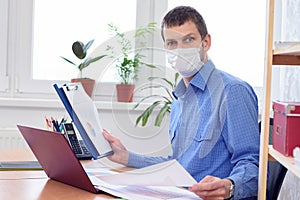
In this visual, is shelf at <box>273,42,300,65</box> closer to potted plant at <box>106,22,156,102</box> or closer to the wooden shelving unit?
the wooden shelving unit

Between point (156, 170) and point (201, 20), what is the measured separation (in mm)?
536

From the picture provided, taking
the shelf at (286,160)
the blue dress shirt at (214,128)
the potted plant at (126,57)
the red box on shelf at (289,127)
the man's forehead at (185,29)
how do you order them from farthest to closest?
the man's forehead at (185,29) < the blue dress shirt at (214,128) < the potted plant at (126,57) < the red box on shelf at (289,127) < the shelf at (286,160)

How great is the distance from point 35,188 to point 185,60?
1.85 ft

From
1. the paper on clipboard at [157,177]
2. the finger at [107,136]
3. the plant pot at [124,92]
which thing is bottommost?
the paper on clipboard at [157,177]

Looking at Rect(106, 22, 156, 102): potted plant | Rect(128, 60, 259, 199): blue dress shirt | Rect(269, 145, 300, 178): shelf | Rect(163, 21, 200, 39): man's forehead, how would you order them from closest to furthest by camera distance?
Rect(269, 145, 300, 178): shelf, Rect(106, 22, 156, 102): potted plant, Rect(128, 60, 259, 199): blue dress shirt, Rect(163, 21, 200, 39): man's forehead

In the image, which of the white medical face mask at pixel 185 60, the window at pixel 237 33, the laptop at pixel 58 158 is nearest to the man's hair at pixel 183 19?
the white medical face mask at pixel 185 60

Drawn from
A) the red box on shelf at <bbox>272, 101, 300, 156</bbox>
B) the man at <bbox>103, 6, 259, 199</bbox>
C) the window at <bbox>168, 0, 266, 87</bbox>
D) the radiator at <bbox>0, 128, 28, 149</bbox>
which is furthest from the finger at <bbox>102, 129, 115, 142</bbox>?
the window at <bbox>168, 0, 266, 87</bbox>

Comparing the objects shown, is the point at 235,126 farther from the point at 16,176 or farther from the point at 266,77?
the point at 16,176

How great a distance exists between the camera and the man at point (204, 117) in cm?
141

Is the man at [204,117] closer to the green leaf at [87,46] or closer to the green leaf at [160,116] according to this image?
the green leaf at [160,116]

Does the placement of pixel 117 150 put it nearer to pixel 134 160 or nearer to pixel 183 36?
pixel 134 160

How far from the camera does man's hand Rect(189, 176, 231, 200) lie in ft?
3.89

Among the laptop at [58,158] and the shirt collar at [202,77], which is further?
the shirt collar at [202,77]

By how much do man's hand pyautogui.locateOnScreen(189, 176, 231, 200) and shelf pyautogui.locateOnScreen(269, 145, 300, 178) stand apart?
0.14 metres
